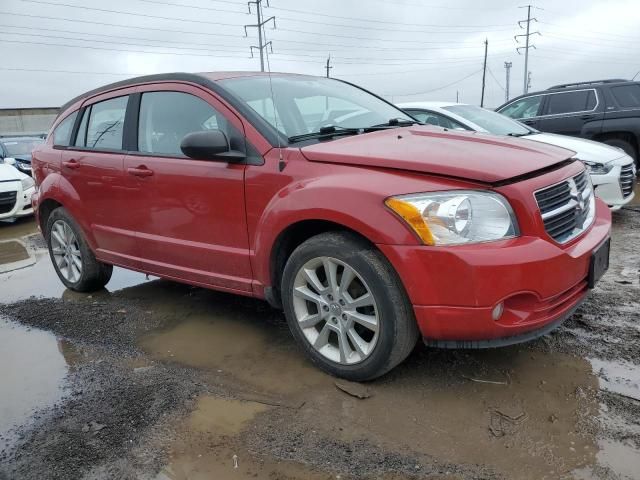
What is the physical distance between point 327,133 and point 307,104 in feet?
1.50

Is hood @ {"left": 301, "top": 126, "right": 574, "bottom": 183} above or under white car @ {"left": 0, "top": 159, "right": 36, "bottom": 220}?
above

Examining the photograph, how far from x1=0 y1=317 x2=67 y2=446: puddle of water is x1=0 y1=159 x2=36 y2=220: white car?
5.46 m

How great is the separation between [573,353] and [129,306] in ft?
11.0

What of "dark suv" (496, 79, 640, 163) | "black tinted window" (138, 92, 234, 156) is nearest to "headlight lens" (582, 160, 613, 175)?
"dark suv" (496, 79, 640, 163)

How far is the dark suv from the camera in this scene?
879 cm

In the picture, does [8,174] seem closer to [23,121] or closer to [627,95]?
[627,95]

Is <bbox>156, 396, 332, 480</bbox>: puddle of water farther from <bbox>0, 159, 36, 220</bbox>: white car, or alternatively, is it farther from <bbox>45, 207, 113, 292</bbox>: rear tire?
<bbox>0, 159, 36, 220</bbox>: white car

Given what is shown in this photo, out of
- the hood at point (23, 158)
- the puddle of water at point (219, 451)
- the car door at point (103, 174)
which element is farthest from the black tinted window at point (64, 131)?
the hood at point (23, 158)

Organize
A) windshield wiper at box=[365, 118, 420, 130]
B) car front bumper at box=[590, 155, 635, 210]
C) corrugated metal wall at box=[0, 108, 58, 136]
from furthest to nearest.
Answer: corrugated metal wall at box=[0, 108, 58, 136], car front bumper at box=[590, 155, 635, 210], windshield wiper at box=[365, 118, 420, 130]

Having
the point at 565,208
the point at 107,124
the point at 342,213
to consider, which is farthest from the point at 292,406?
the point at 107,124

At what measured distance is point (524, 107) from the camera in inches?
385

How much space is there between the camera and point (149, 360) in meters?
3.47

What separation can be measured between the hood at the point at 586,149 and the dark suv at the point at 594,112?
232 centimetres

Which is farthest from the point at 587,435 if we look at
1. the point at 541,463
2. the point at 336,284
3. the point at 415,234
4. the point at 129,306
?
the point at 129,306
